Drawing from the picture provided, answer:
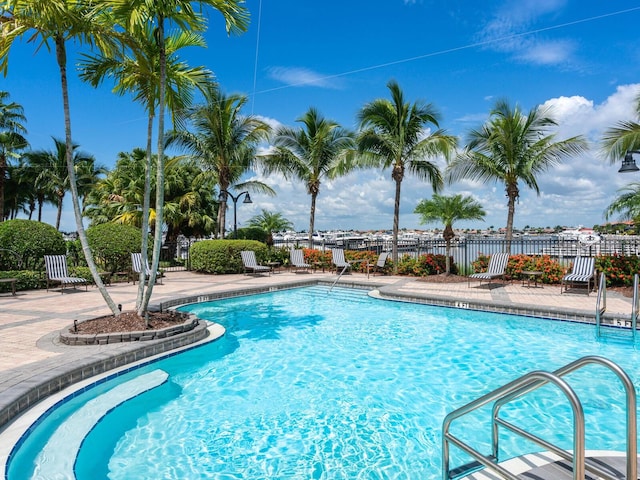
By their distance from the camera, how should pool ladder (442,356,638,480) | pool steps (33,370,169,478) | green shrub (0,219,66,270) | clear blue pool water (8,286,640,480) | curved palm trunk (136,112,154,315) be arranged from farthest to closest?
green shrub (0,219,66,270)
curved palm trunk (136,112,154,315)
clear blue pool water (8,286,640,480)
pool steps (33,370,169,478)
pool ladder (442,356,638,480)

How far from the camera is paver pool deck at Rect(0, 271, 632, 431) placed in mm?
5324

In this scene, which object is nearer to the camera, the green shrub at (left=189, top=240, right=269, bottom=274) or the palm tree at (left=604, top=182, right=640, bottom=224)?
the palm tree at (left=604, top=182, right=640, bottom=224)

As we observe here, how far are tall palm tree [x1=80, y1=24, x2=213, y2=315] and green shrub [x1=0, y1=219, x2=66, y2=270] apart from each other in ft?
25.5

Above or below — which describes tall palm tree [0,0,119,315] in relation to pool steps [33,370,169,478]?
above

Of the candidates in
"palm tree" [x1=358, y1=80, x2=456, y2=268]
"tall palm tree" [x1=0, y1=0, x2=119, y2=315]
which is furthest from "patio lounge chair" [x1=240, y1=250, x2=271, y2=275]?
"tall palm tree" [x1=0, y1=0, x2=119, y2=315]

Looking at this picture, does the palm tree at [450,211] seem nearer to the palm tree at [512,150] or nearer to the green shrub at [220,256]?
the palm tree at [512,150]

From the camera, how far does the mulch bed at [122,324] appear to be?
6.64m

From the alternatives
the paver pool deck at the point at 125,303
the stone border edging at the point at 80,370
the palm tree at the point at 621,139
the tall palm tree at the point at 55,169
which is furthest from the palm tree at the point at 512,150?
the tall palm tree at the point at 55,169

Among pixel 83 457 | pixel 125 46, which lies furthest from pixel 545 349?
pixel 125 46

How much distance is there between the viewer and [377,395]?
5.36 m

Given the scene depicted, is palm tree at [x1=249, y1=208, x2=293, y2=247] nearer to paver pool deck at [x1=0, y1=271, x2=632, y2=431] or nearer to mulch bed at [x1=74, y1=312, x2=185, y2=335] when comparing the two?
paver pool deck at [x1=0, y1=271, x2=632, y2=431]

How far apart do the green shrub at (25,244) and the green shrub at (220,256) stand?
5.50 meters

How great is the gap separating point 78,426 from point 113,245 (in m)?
11.4

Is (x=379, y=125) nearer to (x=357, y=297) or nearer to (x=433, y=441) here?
(x=357, y=297)
